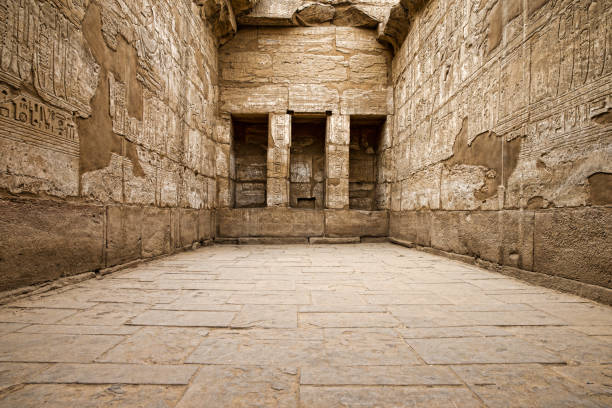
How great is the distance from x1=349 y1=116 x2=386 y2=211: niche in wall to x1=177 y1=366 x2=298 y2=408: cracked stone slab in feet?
21.7

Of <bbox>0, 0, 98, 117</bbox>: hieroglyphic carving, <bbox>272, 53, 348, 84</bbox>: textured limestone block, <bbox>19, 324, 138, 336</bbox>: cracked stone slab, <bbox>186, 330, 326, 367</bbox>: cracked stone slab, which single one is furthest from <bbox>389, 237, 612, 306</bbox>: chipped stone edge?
<bbox>272, 53, 348, 84</bbox>: textured limestone block

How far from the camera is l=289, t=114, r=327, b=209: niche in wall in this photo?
7609 mm

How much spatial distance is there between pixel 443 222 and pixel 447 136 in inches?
53.3

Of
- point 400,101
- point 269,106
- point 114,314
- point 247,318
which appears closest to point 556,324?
point 247,318

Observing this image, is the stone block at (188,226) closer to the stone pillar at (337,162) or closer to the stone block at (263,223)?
the stone block at (263,223)

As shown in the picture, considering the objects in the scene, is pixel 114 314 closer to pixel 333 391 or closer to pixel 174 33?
pixel 333 391

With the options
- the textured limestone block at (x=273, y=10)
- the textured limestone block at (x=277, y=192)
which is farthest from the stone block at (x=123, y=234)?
the textured limestone block at (x=273, y=10)

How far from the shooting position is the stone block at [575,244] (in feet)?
7.14

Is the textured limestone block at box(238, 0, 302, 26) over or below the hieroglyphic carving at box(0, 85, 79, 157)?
over

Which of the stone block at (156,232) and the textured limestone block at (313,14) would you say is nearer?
the stone block at (156,232)

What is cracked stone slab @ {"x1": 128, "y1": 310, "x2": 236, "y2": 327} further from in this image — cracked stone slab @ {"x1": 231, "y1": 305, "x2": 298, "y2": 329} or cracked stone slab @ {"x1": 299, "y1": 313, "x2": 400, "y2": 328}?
cracked stone slab @ {"x1": 299, "y1": 313, "x2": 400, "y2": 328}

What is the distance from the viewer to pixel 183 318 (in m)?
1.87

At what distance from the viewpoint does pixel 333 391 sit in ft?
3.67

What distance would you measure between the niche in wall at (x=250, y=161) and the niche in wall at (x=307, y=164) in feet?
2.50
